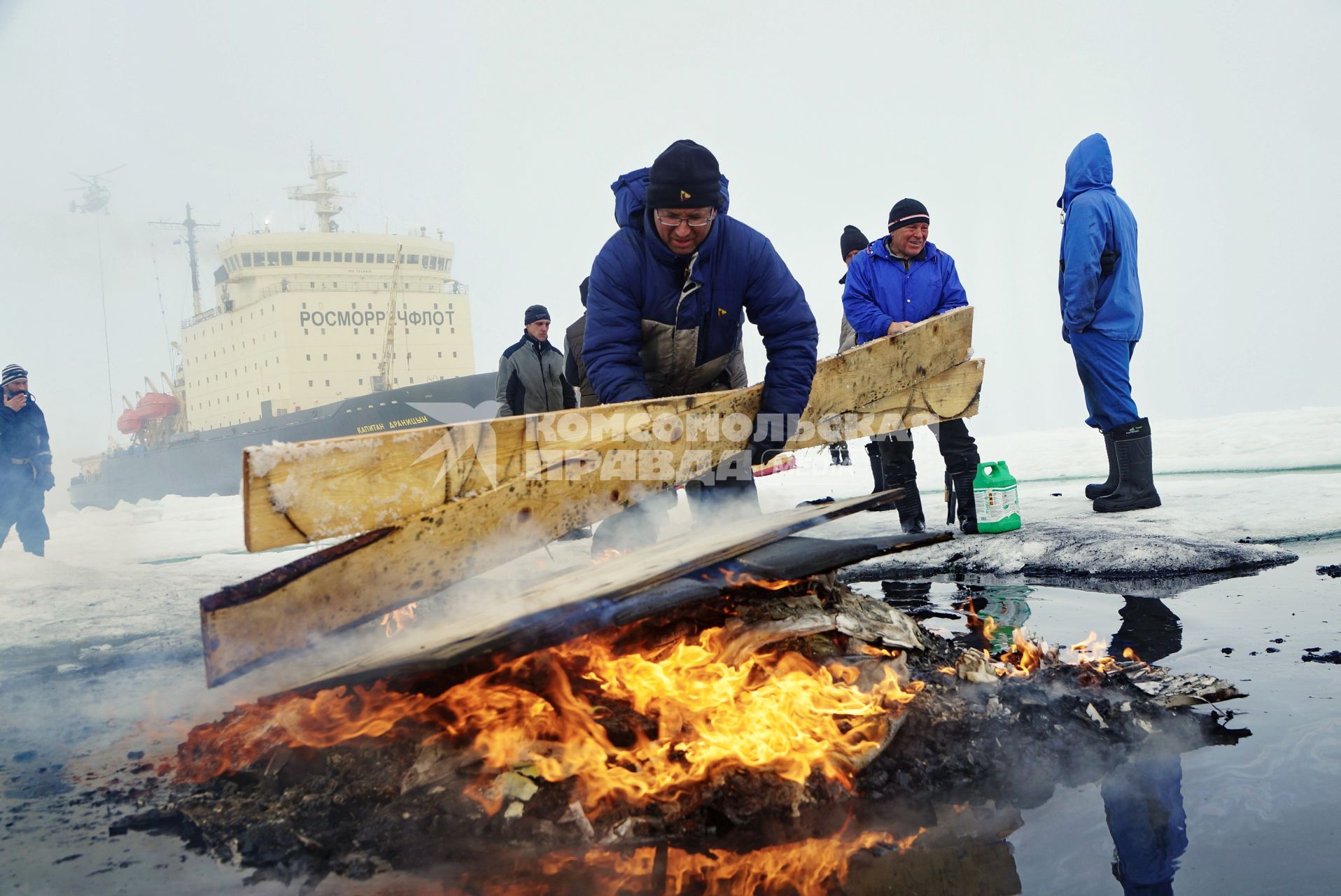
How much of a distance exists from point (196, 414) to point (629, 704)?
37.0m

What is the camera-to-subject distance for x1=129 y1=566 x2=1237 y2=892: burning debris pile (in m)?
1.93

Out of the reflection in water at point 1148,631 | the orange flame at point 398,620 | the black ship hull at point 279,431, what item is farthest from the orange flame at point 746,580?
the black ship hull at point 279,431

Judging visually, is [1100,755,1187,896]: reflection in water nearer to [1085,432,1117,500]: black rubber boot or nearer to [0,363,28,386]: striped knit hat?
[1085,432,1117,500]: black rubber boot

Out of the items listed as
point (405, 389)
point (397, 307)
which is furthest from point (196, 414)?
point (405, 389)

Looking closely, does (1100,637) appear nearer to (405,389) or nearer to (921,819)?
(921,819)

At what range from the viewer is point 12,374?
823 centimetres

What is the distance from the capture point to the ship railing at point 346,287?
28703 mm

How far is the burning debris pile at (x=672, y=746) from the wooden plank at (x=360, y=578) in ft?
0.87

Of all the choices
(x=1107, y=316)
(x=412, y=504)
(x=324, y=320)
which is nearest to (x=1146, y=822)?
(x=412, y=504)

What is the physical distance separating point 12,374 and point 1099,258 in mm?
10012

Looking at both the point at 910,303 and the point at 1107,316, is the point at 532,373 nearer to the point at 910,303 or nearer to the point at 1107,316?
the point at 910,303

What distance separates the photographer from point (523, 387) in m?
8.00

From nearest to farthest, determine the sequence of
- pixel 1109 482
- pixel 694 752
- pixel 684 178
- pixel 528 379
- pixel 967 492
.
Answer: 1. pixel 694 752
2. pixel 684 178
3. pixel 967 492
4. pixel 1109 482
5. pixel 528 379

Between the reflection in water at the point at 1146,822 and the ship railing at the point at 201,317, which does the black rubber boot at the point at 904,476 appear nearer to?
the reflection in water at the point at 1146,822
